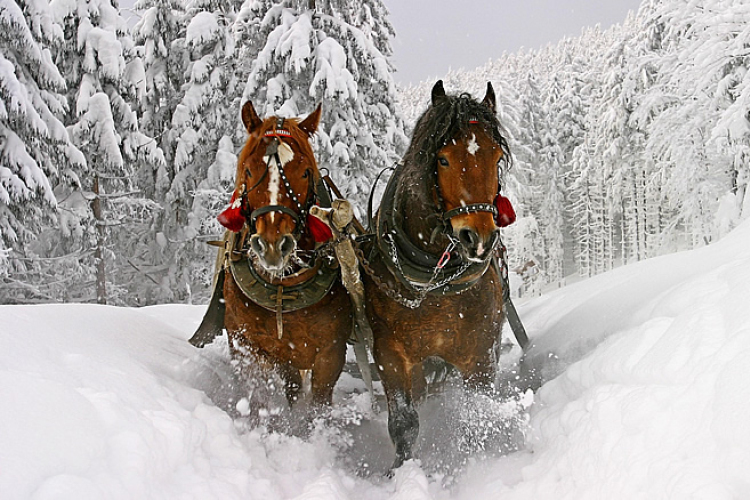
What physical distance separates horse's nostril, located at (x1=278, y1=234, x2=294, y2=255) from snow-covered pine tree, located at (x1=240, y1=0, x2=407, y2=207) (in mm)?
7560

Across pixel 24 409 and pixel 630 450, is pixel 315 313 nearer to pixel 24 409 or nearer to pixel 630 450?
pixel 24 409

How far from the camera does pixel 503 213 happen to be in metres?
3.01

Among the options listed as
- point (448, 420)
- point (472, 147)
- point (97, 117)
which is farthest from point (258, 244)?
point (97, 117)

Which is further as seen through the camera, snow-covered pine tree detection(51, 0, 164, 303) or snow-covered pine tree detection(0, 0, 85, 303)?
snow-covered pine tree detection(51, 0, 164, 303)

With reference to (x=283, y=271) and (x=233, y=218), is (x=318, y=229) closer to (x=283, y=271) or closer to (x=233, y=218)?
(x=283, y=271)

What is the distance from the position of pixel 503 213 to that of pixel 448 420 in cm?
186

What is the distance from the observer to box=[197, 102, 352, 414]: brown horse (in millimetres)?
2951

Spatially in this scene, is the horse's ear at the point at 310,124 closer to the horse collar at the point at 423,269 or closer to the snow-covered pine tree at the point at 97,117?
the horse collar at the point at 423,269

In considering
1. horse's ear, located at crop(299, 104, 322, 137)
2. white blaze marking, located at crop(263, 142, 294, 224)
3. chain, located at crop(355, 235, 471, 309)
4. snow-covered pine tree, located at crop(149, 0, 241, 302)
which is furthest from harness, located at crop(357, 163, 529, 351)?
snow-covered pine tree, located at crop(149, 0, 241, 302)

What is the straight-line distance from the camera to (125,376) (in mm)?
2715

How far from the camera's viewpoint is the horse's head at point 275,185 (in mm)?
2822

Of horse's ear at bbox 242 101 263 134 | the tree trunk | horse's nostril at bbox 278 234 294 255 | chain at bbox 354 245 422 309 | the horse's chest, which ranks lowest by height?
the tree trunk

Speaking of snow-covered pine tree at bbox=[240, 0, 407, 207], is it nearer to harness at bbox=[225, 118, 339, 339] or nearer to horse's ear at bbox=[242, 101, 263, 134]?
horse's ear at bbox=[242, 101, 263, 134]

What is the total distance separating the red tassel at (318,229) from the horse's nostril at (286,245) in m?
0.42
